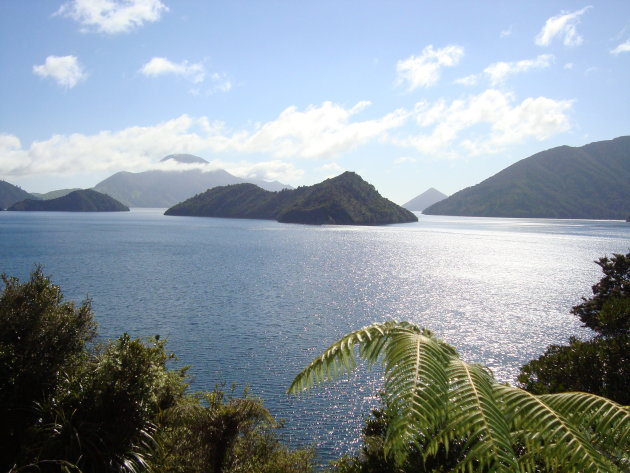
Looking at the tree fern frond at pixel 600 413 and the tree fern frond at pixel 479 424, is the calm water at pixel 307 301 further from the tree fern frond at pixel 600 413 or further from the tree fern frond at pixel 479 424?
the tree fern frond at pixel 479 424

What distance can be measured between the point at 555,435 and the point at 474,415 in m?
1.26

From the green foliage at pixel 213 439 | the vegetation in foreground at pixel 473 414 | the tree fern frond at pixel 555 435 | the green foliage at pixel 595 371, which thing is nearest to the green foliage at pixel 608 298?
the green foliage at pixel 595 371

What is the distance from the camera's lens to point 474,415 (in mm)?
4672

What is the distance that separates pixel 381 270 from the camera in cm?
8375

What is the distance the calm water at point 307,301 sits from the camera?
3086cm

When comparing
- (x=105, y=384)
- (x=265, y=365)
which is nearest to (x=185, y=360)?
(x=265, y=365)

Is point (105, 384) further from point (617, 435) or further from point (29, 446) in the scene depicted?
point (617, 435)

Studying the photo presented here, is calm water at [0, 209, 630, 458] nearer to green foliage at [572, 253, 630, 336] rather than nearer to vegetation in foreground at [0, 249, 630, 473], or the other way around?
green foliage at [572, 253, 630, 336]

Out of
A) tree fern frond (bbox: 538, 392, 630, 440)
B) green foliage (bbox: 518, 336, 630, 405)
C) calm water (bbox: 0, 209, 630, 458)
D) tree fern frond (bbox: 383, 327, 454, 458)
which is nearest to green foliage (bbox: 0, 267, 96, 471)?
tree fern frond (bbox: 383, 327, 454, 458)

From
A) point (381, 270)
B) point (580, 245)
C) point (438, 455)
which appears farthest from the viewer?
point (580, 245)

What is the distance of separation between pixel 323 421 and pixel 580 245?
13198cm

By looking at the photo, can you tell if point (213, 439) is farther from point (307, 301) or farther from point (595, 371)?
point (307, 301)

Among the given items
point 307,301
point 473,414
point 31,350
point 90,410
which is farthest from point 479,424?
point 307,301

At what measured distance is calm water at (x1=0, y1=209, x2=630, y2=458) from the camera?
101 ft
